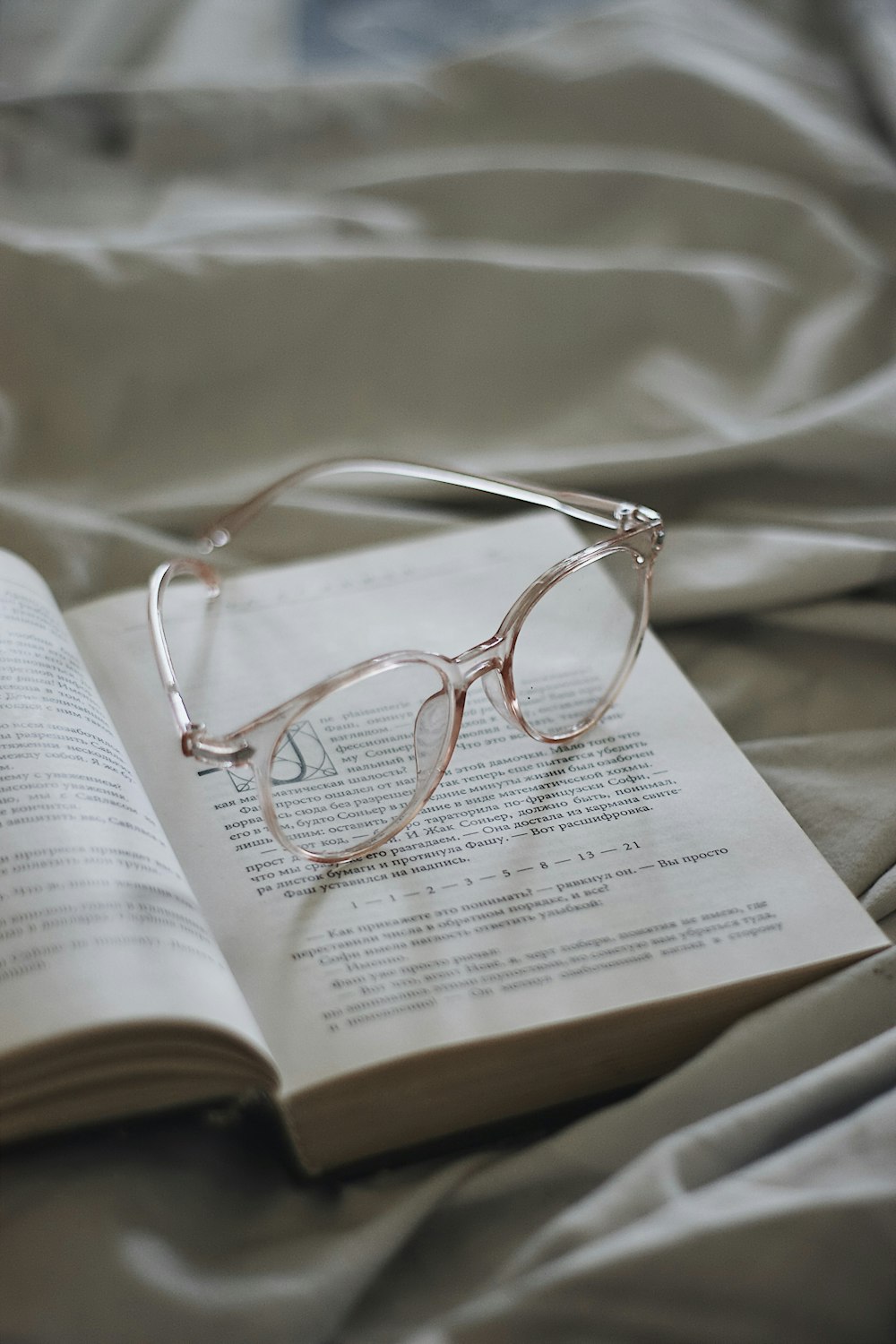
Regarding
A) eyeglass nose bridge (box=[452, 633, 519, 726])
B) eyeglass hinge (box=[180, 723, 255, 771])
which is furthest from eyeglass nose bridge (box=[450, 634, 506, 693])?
eyeglass hinge (box=[180, 723, 255, 771])

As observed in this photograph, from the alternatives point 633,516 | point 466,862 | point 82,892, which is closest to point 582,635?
point 633,516

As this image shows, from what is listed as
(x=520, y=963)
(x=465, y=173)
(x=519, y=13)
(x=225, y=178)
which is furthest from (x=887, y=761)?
(x=519, y=13)

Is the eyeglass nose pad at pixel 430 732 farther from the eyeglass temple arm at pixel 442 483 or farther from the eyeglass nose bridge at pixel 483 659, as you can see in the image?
the eyeglass temple arm at pixel 442 483

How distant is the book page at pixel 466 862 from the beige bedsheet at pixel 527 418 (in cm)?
4

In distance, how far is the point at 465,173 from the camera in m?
0.92

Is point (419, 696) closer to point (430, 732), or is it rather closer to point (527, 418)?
point (430, 732)

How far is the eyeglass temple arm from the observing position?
0.63 m

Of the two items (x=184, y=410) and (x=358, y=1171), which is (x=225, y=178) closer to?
(x=184, y=410)

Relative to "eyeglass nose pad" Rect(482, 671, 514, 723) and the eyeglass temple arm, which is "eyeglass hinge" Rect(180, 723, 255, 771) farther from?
the eyeglass temple arm

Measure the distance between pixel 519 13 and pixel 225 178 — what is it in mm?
471

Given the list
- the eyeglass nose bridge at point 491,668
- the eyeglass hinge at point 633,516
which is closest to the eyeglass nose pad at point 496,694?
the eyeglass nose bridge at point 491,668

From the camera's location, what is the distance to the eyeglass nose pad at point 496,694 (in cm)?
56

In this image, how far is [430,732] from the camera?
52cm

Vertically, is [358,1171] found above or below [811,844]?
below
